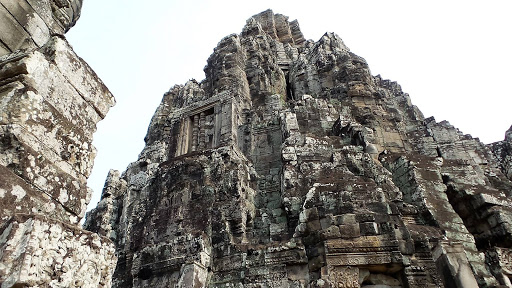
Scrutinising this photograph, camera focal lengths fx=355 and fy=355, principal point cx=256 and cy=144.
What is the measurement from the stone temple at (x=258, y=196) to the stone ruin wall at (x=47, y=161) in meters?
0.01

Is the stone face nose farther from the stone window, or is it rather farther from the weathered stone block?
the stone window

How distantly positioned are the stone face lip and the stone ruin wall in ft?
20.6

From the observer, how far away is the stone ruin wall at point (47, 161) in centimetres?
205

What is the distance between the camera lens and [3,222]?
2180 mm

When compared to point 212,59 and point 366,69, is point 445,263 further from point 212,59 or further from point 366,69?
point 212,59

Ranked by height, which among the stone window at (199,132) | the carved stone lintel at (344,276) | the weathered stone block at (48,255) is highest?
the stone window at (199,132)

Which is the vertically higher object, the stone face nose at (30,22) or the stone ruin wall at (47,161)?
the stone face nose at (30,22)

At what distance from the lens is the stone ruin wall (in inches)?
80.8

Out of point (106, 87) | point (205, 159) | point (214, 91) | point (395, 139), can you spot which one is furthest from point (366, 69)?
point (106, 87)

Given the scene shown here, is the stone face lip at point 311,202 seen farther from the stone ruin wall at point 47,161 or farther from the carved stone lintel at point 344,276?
the stone ruin wall at point 47,161

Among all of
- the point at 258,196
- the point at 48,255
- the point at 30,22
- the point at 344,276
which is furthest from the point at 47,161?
the point at 258,196

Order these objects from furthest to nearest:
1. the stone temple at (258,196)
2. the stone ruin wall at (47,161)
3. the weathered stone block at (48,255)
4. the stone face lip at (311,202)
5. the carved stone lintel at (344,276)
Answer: the stone face lip at (311,202) → the carved stone lintel at (344,276) → the stone temple at (258,196) → the stone ruin wall at (47,161) → the weathered stone block at (48,255)

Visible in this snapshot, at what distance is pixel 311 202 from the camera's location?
375 inches

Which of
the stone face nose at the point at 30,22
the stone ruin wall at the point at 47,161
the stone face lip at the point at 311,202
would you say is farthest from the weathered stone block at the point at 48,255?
the stone face lip at the point at 311,202
